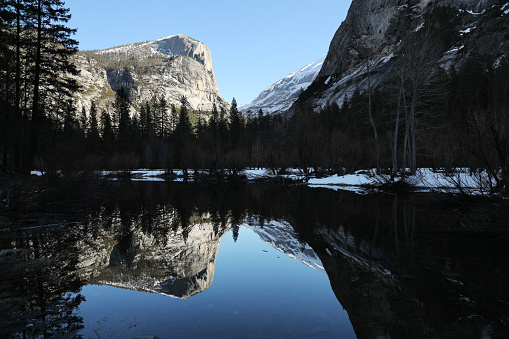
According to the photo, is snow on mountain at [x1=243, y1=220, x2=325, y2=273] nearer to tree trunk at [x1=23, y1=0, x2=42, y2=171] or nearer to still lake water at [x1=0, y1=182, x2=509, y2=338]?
still lake water at [x1=0, y1=182, x2=509, y2=338]

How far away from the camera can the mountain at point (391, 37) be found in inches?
2498

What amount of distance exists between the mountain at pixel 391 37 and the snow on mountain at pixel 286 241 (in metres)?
52.8

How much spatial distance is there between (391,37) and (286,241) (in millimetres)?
123733

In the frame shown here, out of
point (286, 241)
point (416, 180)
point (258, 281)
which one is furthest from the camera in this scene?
point (416, 180)

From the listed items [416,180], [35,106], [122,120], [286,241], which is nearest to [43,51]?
[35,106]

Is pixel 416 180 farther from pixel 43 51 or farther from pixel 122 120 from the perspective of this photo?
pixel 122 120

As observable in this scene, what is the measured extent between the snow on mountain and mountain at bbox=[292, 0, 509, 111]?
5277 centimetres

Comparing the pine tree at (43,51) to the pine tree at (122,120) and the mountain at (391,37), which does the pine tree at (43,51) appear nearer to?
the pine tree at (122,120)

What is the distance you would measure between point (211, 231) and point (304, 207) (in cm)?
631

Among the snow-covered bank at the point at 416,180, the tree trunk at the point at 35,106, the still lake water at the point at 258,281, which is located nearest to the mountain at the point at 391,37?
the snow-covered bank at the point at 416,180

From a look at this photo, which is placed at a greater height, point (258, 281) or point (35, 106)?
point (35, 106)

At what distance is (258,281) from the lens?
5715mm

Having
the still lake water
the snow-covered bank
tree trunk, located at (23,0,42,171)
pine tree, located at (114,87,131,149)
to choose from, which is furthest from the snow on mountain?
pine tree, located at (114,87,131,149)

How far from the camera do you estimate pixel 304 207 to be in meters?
14.5
